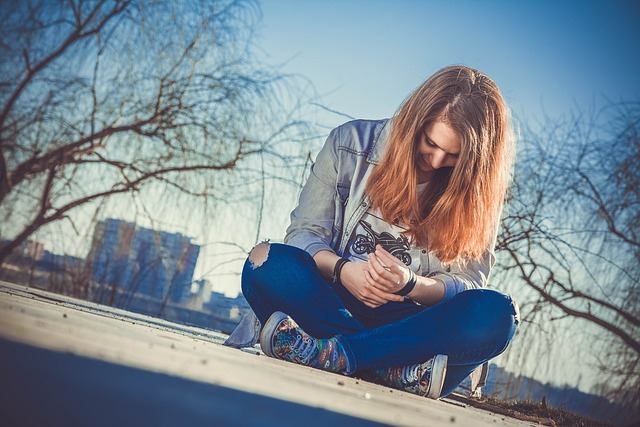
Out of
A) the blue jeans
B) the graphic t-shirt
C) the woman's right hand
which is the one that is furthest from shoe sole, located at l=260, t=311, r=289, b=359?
the graphic t-shirt

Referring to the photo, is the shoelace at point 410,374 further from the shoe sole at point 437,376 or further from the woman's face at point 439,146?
the woman's face at point 439,146

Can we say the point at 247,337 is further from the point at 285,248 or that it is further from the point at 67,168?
the point at 67,168

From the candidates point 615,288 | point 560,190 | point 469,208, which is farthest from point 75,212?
point 615,288

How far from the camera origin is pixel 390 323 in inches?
68.6

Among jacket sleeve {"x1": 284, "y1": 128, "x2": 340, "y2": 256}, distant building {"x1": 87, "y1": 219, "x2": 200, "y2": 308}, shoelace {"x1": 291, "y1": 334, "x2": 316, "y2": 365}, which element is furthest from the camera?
distant building {"x1": 87, "y1": 219, "x2": 200, "y2": 308}

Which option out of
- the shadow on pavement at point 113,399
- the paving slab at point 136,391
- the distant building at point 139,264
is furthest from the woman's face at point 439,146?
the distant building at point 139,264

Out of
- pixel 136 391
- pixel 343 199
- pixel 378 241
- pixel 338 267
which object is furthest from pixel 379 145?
pixel 136 391

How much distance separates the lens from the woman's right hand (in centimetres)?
173

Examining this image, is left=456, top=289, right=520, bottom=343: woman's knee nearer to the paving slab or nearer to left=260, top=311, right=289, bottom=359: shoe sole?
left=260, top=311, right=289, bottom=359: shoe sole

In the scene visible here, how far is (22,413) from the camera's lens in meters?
0.38

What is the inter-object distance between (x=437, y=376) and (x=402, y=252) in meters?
0.51

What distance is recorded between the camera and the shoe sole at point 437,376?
1.64 metres

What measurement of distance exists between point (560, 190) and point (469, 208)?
2002 millimetres

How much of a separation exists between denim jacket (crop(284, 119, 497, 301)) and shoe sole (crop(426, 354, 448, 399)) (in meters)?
0.40
